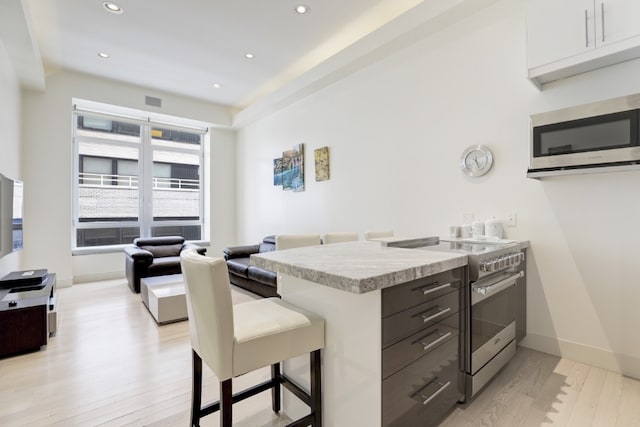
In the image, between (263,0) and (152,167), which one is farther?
(152,167)

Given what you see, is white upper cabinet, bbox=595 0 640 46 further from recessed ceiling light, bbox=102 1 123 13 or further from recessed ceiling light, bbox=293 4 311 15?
recessed ceiling light, bbox=102 1 123 13

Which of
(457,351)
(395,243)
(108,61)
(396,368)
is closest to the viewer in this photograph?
(396,368)

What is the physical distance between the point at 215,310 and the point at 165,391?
1.27 m

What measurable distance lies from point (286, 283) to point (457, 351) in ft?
3.40

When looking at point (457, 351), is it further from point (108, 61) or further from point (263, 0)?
point (108, 61)

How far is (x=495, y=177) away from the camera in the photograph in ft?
9.16

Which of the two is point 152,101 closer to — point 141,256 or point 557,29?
point 141,256

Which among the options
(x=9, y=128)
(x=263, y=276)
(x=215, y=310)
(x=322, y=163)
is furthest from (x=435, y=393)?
(x=9, y=128)

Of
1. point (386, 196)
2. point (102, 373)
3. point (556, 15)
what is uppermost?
point (556, 15)

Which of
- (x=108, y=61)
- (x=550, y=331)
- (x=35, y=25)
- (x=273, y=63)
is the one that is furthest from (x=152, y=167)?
(x=550, y=331)

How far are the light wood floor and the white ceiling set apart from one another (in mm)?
3229

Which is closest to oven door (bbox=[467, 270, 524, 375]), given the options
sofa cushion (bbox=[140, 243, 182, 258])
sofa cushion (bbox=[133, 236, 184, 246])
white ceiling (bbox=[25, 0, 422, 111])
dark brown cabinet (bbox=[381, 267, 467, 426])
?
dark brown cabinet (bbox=[381, 267, 467, 426])

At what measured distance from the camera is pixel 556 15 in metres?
2.17

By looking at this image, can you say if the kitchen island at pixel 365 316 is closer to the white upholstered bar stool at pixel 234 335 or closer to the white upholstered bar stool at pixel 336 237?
the white upholstered bar stool at pixel 234 335
